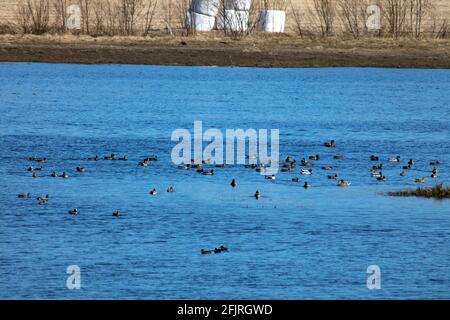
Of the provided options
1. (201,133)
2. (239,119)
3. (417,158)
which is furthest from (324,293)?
(239,119)

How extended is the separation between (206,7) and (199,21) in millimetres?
829

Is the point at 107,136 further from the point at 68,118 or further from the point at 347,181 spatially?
the point at 347,181

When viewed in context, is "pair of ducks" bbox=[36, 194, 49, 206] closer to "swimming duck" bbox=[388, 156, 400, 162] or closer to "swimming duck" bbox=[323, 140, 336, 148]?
"swimming duck" bbox=[388, 156, 400, 162]

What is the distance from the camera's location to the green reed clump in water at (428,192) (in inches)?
1035

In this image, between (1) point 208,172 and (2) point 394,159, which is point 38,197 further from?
(2) point 394,159

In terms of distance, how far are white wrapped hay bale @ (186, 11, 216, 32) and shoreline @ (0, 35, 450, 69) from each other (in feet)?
7.74

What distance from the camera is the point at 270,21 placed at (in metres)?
63.4

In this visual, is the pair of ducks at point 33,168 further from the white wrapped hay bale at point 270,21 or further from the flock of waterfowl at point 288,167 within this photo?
the white wrapped hay bale at point 270,21

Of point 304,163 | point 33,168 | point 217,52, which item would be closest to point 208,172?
point 304,163

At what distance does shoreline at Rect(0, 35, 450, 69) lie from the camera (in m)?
56.8

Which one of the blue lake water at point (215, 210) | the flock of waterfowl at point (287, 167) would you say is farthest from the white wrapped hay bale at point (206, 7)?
the flock of waterfowl at point (287, 167)

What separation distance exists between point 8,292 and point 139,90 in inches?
1236

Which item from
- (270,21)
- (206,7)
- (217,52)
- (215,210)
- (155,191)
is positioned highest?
(206,7)

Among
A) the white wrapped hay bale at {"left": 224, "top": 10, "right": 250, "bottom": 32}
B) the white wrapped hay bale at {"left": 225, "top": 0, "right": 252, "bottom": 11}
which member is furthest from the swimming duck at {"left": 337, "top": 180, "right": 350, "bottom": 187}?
the white wrapped hay bale at {"left": 225, "top": 0, "right": 252, "bottom": 11}
